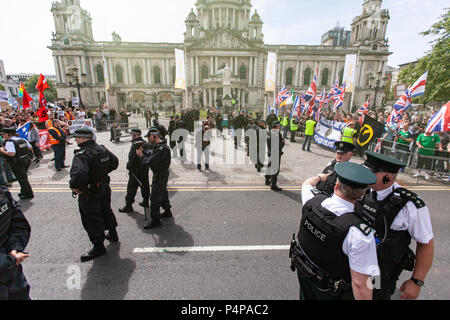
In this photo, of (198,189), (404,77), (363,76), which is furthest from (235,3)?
(198,189)

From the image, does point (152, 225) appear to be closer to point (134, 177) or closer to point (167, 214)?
point (167, 214)

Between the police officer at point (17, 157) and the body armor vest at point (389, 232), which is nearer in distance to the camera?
the body armor vest at point (389, 232)

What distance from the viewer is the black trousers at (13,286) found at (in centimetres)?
200

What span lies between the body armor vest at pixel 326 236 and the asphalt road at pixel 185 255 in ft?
4.74

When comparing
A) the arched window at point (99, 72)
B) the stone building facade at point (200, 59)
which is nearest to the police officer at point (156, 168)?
the stone building facade at point (200, 59)

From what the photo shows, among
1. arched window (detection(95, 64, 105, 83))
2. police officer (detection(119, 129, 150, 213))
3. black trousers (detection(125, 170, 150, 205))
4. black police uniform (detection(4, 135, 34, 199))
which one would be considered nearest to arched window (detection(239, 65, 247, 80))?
arched window (detection(95, 64, 105, 83))

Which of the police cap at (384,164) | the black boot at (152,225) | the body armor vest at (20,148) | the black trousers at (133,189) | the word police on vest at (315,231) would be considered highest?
the police cap at (384,164)

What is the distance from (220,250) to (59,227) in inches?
135

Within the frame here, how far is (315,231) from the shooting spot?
6.17 ft

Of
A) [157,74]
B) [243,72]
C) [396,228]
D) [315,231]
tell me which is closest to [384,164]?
[396,228]

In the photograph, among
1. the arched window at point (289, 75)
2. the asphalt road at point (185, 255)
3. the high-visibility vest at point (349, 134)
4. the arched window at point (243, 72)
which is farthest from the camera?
the arched window at point (289, 75)

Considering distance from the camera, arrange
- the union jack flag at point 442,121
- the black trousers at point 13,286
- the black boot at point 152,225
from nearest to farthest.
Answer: the black trousers at point 13,286
the black boot at point 152,225
the union jack flag at point 442,121

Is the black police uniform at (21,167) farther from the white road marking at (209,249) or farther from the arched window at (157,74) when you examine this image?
the arched window at (157,74)

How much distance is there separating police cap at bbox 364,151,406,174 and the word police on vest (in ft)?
3.19
